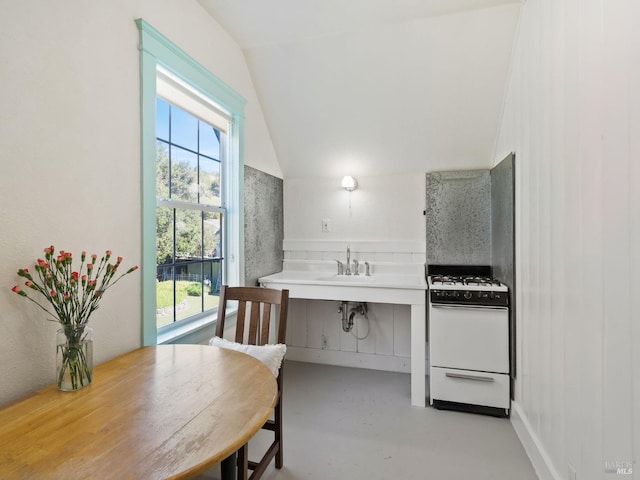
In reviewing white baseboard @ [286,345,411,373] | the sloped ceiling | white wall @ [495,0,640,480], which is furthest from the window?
white wall @ [495,0,640,480]

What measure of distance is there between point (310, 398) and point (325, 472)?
85cm

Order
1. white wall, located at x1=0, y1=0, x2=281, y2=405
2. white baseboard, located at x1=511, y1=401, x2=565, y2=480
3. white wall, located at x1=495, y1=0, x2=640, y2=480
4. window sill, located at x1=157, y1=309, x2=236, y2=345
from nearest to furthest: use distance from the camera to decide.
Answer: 1. white wall, located at x1=495, y1=0, x2=640, y2=480
2. white wall, located at x1=0, y1=0, x2=281, y2=405
3. white baseboard, located at x1=511, y1=401, x2=565, y2=480
4. window sill, located at x1=157, y1=309, x2=236, y2=345

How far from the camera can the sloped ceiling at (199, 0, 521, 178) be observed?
2.17 meters

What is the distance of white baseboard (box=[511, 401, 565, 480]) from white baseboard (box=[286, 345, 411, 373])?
1.03 m

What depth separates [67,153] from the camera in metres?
1.32

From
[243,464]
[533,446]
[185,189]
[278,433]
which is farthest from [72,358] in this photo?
[533,446]

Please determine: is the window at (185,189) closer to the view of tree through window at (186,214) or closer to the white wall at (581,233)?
the view of tree through window at (186,214)

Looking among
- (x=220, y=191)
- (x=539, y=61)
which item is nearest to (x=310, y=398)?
(x=220, y=191)

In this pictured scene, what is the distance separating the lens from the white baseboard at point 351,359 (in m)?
3.16

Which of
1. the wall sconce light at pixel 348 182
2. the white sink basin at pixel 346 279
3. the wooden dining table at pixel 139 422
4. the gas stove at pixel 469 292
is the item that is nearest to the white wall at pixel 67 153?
the wooden dining table at pixel 139 422

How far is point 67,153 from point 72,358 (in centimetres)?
77

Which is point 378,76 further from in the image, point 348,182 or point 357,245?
point 357,245

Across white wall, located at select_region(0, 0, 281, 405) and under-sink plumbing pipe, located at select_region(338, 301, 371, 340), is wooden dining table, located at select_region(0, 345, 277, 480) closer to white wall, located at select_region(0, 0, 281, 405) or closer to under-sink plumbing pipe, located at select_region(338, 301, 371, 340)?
white wall, located at select_region(0, 0, 281, 405)

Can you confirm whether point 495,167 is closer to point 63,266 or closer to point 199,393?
point 199,393
